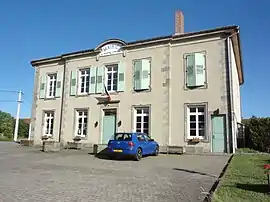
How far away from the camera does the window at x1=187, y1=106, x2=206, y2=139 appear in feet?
53.3

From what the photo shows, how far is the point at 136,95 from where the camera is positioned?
60.4ft

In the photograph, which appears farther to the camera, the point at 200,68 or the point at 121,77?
the point at 121,77

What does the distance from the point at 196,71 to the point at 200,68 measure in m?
0.31

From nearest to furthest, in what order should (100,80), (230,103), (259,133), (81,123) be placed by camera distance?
(230,103), (259,133), (100,80), (81,123)

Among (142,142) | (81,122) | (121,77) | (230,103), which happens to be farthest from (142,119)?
(230,103)

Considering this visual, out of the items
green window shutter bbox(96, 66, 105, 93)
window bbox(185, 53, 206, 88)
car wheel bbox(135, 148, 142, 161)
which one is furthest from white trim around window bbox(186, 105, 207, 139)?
green window shutter bbox(96, 66, 105, 93)

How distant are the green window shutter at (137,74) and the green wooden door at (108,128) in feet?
9.23

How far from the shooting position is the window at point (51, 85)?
2316 cm

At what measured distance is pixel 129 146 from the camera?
42.4 feet

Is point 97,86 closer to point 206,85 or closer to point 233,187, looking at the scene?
point 206,85

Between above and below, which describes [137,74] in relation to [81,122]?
above

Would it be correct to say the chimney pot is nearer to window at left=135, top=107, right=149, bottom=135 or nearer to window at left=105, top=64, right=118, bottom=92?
window at left=105, top=64, right=118, bottom=92

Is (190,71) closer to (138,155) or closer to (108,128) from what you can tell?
(138,155)

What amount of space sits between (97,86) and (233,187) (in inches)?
595
